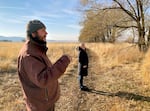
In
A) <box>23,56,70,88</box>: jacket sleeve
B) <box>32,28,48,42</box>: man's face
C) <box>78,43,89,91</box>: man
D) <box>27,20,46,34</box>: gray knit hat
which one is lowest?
<box>78,43,89,91</box>: man

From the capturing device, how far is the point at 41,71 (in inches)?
113

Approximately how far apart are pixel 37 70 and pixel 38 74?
1.9 inches

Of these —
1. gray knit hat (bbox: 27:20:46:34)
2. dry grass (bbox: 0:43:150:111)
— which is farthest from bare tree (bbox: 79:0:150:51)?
gray knit hat (bbox: 27:20:46:34)

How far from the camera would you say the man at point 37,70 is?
2.86 m

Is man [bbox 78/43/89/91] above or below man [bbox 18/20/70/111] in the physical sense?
below

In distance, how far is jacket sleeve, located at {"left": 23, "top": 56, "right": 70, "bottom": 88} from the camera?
283 cm

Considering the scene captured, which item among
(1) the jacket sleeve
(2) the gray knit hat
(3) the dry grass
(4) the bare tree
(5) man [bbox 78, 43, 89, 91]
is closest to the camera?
(1) the jacket sleeve

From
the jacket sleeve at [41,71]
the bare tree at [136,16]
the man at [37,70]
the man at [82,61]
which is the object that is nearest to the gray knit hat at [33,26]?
the man at [37,70]

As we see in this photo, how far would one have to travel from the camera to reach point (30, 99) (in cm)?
319

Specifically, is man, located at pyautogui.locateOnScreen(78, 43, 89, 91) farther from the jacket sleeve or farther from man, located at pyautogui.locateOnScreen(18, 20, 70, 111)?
the jacket sleeve

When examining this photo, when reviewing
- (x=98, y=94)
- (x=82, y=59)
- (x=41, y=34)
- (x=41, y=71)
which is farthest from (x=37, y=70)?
(x=82, y=59)

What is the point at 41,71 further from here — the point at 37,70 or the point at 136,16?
the point at 136,16

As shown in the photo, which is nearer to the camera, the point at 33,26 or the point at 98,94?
the point at 33,26

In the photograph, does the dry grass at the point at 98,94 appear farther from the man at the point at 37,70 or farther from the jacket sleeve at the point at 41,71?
the jacket sleeve at the point at 41,71
